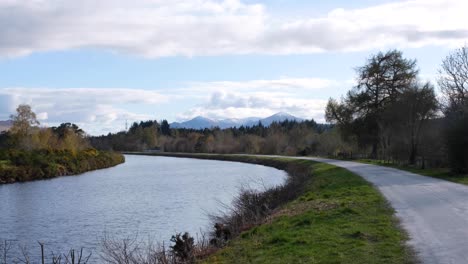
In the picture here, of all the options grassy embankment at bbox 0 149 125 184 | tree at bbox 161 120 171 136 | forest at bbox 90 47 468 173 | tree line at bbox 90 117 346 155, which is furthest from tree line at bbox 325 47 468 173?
tree at bbox 161 120 171 136

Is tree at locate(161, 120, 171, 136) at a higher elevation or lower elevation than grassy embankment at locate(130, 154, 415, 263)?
higher

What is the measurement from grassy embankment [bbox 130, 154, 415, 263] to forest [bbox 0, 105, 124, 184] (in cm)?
3596

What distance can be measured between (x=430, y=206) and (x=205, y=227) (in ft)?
26.0

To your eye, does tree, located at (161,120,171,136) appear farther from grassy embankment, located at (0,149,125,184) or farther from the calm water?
the calm water

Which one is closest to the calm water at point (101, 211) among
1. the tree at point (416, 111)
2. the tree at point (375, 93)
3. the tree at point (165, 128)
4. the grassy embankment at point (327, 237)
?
the grassy embankment at point (327, 237)

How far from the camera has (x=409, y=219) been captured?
13.6 metres

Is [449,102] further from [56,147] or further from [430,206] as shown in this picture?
[56,147]

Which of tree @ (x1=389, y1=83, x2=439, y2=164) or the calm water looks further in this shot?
tree @ (x1=389, y1=83, x2=439, y2=164)

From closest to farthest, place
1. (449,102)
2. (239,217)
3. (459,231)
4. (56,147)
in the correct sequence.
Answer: (459,231), (239,217), (449,102), (56,147)

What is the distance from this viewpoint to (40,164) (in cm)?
5147

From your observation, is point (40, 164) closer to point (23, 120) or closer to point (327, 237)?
point (23, 120)

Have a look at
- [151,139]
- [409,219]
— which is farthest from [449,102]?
[151,139]

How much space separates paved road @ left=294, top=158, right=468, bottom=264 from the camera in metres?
9.78

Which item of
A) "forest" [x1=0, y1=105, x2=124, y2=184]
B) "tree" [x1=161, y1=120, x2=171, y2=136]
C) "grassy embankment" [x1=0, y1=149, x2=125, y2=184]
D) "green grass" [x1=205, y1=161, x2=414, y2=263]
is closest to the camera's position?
"green grass" [x1=205, y1=161, x2=414, y2=263]
